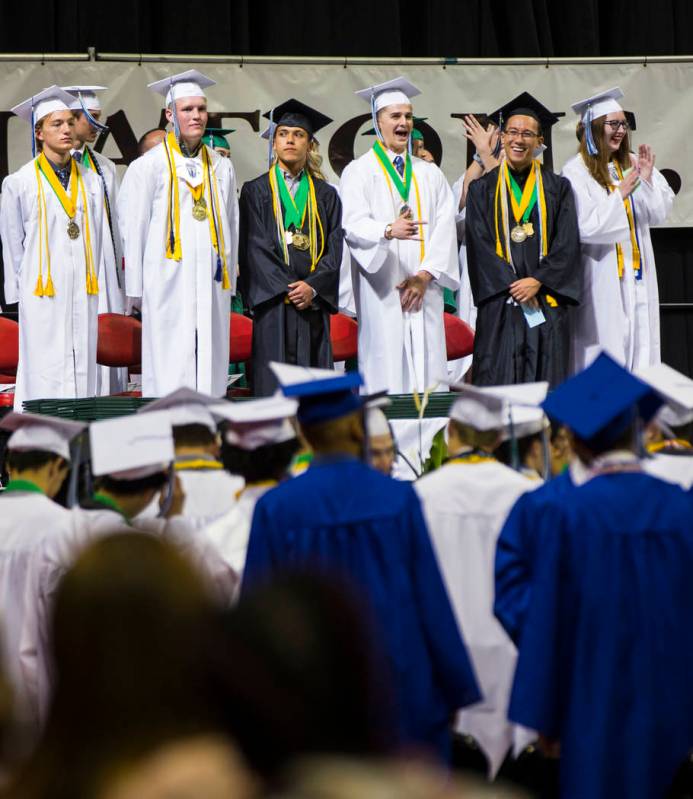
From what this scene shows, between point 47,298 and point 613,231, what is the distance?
3.25 metres

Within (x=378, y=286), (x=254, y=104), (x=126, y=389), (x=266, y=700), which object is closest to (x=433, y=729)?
(x=266, y=700)

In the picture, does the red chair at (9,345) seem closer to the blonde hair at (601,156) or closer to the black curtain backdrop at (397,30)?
the black curtain backdrop at (397,30)

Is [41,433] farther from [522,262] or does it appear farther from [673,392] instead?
[522,262]

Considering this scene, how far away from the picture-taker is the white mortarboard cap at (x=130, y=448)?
3.88 m

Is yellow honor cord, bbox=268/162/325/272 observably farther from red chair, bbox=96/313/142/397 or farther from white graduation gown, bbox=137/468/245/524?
white graduation gown, bbox=137/468/245/524

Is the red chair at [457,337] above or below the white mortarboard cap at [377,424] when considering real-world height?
above

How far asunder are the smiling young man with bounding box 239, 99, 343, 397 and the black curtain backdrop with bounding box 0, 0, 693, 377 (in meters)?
3.10

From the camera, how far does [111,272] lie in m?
8.91

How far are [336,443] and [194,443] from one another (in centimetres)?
89

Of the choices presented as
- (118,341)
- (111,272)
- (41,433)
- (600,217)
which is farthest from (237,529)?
(111,272)

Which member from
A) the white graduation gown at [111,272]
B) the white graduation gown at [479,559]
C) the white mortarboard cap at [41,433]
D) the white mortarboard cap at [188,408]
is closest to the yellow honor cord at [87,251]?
the white graduation gown at [111,272]

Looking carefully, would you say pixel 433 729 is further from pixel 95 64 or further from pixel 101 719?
pixel 95 64

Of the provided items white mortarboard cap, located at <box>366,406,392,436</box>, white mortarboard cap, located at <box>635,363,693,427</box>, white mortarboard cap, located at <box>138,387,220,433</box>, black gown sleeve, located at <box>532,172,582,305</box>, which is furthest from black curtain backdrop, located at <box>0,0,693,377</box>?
white mortarboard cap, located at <box>366,406,392,436</box>

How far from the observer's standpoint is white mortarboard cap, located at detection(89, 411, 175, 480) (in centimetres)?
388
